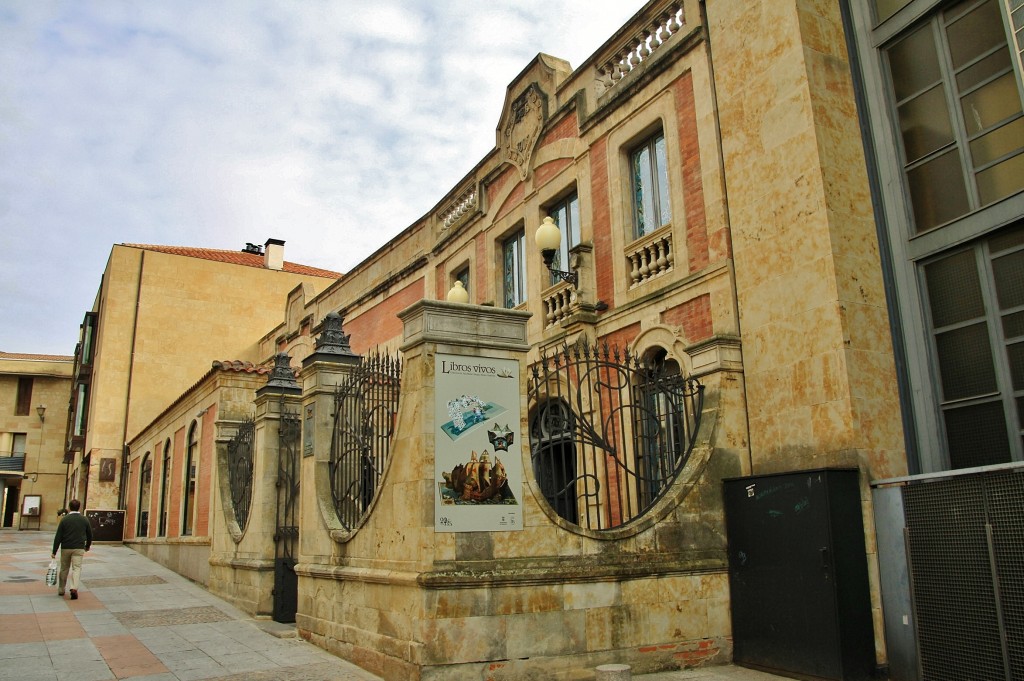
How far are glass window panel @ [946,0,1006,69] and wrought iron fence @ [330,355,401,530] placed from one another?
22.2 feet

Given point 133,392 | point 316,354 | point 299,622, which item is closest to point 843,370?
point 316,354

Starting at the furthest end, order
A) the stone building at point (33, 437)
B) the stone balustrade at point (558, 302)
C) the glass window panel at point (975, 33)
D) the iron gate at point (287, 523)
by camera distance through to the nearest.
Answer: the stone building at point (33, 437), the stone balustrade at point (558, 302), the iron gate at point (287, 523), the glass window panel at point (975, 33)

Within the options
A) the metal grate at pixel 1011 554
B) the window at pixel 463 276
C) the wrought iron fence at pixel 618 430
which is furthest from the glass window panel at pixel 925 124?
the window at pixel 463 276

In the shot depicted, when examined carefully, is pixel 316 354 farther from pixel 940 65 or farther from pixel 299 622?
pixel 940 65

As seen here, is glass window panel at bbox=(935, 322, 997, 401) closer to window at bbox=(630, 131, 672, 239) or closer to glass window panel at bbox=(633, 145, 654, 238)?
window at bbox=(630, 131, 672, 239)

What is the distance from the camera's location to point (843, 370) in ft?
26.3

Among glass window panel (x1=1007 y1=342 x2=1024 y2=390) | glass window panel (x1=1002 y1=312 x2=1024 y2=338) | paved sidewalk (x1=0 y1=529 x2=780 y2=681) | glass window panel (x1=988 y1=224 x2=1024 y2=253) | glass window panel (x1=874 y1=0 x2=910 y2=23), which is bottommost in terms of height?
paved sidewalk (x1=0 y1=529 x2=780 y2=681)

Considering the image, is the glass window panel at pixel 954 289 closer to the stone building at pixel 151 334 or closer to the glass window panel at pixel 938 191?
the glass window panel at pixel 938 191

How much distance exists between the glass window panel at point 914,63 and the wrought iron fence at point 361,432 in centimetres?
641

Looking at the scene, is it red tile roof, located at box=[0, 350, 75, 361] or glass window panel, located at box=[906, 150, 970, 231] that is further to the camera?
red tile roof, located at box=[0, 350, 75, 361]

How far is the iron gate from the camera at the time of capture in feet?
39.0

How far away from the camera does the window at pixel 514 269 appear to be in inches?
583

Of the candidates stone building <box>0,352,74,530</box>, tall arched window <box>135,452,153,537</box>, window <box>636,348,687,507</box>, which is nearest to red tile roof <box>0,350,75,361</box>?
stone building <box>0,352,74,530</box>

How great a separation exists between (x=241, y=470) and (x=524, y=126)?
7939 millimetres
